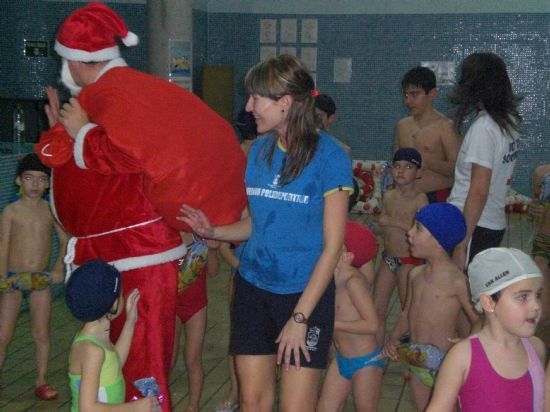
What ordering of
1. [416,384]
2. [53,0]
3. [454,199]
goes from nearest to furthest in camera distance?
[416,384] → [454,199] → [53,0]

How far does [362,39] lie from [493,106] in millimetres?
8790

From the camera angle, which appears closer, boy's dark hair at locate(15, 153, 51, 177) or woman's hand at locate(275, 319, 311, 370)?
woman's hand at locate(275, 319, 311, 370)

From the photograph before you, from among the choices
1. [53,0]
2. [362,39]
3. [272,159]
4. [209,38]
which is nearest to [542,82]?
[362,39]

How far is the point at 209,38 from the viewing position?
13375 mm

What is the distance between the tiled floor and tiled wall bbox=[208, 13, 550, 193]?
20.1 ft

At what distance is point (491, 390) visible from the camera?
9.71 feet

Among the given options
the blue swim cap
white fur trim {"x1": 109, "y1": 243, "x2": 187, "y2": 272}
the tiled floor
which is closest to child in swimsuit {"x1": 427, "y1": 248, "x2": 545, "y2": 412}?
the blue swim cap

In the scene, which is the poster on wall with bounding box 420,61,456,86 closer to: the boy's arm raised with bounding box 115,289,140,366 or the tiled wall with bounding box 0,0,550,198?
the tiled wall with bounding box 0,0,550,198

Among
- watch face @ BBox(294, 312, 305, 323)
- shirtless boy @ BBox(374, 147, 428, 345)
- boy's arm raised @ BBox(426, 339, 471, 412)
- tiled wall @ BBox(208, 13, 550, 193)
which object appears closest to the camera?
boy's arm raised @ BBox(426, 339, 471, 412)

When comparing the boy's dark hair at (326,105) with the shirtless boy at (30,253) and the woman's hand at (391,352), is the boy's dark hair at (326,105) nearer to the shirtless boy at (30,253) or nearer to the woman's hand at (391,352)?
the shirtless boy at (30,253)

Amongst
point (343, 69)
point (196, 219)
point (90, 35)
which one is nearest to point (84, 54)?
point (90, 35)

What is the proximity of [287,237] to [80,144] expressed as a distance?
832mm

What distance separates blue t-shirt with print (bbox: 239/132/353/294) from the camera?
10.2ft

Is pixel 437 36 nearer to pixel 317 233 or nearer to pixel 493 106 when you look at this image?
pixel 493 106
